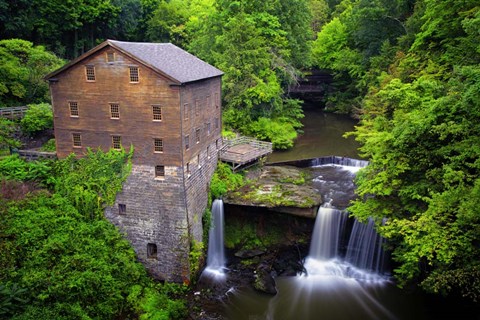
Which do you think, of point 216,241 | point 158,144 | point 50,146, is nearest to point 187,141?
point 158,144

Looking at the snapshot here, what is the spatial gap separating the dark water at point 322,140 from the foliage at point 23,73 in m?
21.5

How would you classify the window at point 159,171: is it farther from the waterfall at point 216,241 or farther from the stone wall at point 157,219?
the waterfall at point 216,241

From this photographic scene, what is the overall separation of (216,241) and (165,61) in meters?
12.4

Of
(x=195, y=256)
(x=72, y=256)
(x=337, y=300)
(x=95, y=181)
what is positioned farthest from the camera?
(x=195, y=256)

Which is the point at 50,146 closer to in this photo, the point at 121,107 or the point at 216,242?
the point at 121,107

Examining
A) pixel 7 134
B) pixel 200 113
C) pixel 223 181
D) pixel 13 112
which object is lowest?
pixel 223 181

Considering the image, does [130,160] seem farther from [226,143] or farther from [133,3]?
[133,3]

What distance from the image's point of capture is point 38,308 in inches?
705

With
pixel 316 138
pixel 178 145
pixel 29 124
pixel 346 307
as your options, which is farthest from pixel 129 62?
pixel 316 138

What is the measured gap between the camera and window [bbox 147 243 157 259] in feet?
79.5

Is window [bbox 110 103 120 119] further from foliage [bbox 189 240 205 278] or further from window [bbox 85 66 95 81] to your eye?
foliage [bbox 189 240 205 278]

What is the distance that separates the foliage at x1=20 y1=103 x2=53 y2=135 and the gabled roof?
7.90 m

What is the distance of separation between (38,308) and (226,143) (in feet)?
62.4

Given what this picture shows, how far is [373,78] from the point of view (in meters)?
44.3
